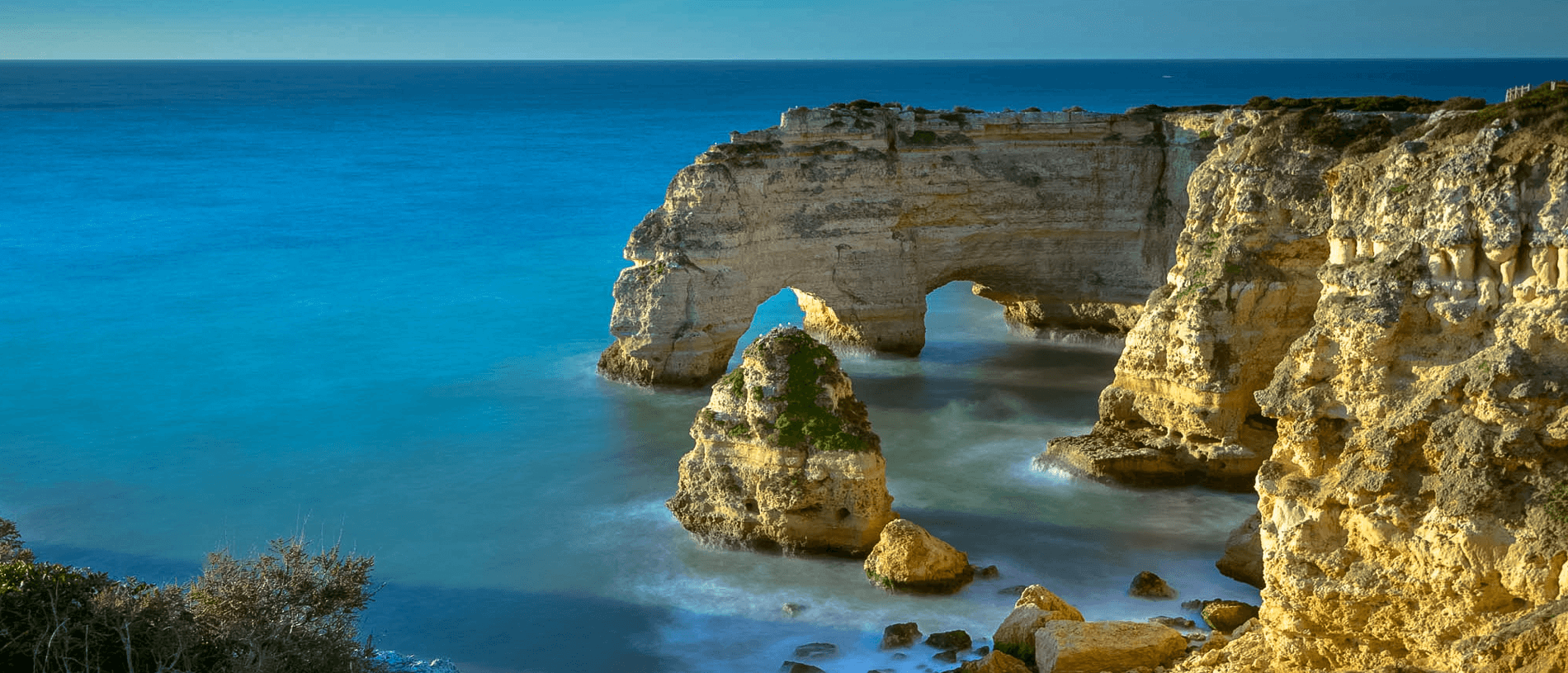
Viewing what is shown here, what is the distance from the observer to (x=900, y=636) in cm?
1515

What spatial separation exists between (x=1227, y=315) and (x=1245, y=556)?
4088 millimetres

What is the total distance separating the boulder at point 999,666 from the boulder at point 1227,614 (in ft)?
10.4

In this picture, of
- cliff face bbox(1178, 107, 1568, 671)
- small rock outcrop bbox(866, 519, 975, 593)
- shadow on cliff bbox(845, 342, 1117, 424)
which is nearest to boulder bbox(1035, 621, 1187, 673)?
cliff face bbox(1178, 107, 1568, 671)

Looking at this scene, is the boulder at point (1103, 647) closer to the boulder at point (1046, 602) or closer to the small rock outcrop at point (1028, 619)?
the small rock outcrop at point (1028, 619)

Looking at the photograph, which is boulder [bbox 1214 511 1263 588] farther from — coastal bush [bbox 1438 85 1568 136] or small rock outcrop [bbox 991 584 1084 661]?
coastal bush [bbox 1438 85 1568 136]

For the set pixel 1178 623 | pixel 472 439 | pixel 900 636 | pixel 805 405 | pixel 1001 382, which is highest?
pixel 1001 382

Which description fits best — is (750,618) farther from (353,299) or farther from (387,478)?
(353,299)

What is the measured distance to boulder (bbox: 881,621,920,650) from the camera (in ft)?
49.6

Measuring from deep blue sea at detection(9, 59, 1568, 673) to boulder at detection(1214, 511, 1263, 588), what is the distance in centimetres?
45

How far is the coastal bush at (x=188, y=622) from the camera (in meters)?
11.2

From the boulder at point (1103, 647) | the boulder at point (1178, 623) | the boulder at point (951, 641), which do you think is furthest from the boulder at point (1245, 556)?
the boulder at point (1103, 647)

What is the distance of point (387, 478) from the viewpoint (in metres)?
23.6

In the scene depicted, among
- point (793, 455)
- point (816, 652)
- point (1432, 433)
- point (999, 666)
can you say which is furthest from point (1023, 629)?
point (1432, 433)

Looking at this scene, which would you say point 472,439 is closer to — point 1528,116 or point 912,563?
point 912,563
